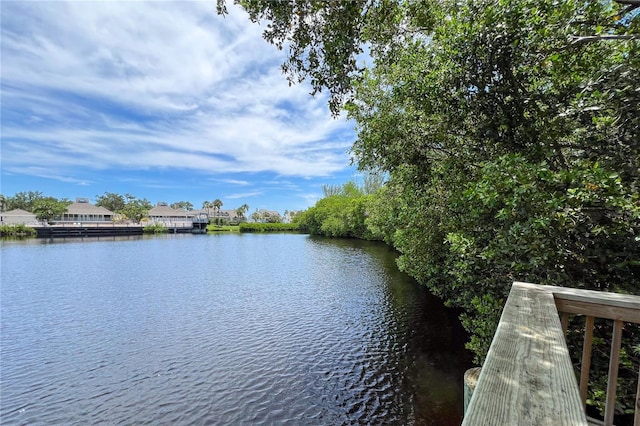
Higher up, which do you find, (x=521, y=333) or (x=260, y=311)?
(x=521, y=333)

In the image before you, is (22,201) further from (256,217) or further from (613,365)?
(613,365)

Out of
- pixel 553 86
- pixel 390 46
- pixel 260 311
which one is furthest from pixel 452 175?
pixel 260 311

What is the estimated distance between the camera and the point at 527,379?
97cm

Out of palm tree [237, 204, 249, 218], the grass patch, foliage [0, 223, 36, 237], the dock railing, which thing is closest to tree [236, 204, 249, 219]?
palm tree [237, 204, 249, 218]

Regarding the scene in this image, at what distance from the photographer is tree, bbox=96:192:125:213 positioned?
84.2 meters

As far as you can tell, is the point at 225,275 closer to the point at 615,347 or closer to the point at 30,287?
the point at 30,287

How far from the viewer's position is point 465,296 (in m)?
5.47

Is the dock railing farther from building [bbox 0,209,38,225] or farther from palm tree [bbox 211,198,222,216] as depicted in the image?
palm tree [bbox 211,198,222,216]

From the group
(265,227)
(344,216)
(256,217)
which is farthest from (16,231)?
(256,217)

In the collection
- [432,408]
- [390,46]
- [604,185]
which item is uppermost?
[390,46]

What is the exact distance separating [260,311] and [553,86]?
35.0ft

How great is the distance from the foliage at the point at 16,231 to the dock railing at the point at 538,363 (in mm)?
60861

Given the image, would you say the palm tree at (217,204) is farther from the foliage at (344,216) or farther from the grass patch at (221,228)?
the foliage at (344,216)

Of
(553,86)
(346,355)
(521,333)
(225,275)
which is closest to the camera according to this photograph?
(521,333)
